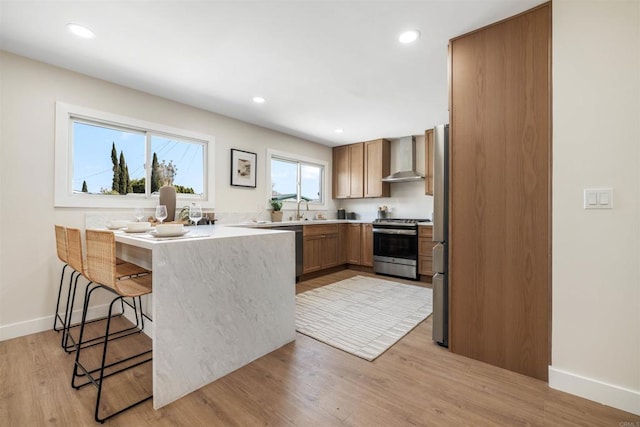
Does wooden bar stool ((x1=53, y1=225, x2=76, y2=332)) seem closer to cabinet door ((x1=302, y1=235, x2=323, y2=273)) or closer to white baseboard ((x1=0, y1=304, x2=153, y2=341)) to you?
white baseboard ((x1=0, y1=304, x2=153, y2=341))

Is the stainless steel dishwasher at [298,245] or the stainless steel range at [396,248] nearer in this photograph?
the stainless steel dishwasher at [298,245]

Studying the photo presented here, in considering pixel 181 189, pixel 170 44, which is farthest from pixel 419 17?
pixel 181 189

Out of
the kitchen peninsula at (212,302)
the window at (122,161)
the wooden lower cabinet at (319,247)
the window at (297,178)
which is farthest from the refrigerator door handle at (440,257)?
the window at (297,178)

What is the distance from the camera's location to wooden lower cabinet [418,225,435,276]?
4.29m

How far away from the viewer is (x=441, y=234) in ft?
7.38

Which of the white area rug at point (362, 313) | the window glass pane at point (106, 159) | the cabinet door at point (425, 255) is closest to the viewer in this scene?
the white area rug at point (362, 313)

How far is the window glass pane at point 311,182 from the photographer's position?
5.39 metres

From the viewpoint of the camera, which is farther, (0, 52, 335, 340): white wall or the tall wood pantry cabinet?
(0, 52, 335, 340): white wall

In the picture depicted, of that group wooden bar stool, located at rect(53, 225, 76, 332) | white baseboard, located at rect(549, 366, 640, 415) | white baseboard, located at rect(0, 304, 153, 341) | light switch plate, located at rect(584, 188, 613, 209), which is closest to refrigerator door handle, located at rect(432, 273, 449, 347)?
white baseboard, located at rect(549, 366, 640, 415)

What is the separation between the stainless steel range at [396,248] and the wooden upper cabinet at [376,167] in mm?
744

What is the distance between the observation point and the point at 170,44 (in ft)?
7.37

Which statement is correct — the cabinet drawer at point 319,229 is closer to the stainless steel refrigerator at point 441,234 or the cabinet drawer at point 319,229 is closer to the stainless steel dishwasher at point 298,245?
the stainless steel dishwasher at point 298,245

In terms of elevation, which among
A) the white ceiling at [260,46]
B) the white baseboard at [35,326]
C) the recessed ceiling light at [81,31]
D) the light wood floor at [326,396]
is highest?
the white ceiling at [260,46]

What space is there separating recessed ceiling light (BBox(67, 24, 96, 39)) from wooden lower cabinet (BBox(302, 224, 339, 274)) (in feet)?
10.5
